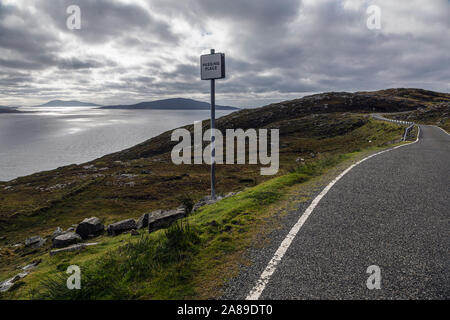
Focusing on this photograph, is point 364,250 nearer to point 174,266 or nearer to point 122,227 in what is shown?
point 174,266

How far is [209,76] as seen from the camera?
9312 millimetres

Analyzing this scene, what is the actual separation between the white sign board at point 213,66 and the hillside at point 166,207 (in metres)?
4.68

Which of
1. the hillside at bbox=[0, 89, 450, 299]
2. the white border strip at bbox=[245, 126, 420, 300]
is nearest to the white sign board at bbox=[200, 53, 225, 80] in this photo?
the hillside at bbox=[0, 89, 450, 299]

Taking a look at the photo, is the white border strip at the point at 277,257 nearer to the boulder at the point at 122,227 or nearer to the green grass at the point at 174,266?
the green grass at the point at 174,266

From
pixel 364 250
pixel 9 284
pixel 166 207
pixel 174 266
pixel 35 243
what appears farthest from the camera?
pixel 166 207

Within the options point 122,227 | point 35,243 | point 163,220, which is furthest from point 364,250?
point 35,243

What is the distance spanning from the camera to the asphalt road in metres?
3.27

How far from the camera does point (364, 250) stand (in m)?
4.23

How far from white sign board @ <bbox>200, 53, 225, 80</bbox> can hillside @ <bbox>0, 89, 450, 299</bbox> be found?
184 inches

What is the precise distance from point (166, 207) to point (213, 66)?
60.3 ft

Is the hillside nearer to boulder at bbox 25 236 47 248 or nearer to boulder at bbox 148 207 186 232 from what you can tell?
boulder at bbox 148 207 186 232

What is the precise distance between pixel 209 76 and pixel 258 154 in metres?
42.0
